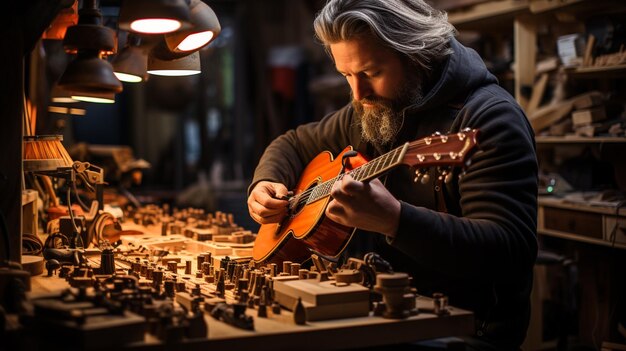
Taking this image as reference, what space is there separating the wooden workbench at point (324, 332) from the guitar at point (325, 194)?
17.9 inches

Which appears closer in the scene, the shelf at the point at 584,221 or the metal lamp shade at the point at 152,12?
the metal lamp shade at the point at 152,12

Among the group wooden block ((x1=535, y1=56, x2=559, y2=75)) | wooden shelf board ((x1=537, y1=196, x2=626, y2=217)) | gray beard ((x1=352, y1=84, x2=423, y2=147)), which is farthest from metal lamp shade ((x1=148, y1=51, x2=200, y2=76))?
wooden block ((x1=535, y1=56, x2=559, y2=75))

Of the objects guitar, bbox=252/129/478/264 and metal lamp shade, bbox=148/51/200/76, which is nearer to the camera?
guitar, bbox=252/129/478/264

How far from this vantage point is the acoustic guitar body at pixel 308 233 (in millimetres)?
2807

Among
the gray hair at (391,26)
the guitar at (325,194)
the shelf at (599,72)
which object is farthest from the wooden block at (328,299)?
the shelf at (599,72)

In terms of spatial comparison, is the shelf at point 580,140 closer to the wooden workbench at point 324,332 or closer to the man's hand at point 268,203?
the man's hand at point 268,203

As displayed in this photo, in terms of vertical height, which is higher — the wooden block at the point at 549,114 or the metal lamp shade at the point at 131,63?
the metal lamp shade at the point at 131,63

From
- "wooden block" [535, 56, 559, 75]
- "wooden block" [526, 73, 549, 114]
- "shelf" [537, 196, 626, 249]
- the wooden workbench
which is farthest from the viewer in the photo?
"wooden block" [526, 73, 549, 114]

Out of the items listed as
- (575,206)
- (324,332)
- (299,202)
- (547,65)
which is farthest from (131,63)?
(547,65)

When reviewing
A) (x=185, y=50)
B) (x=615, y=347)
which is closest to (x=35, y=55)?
(x=185, y=50)

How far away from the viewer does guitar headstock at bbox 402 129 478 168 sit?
2240 millimetres

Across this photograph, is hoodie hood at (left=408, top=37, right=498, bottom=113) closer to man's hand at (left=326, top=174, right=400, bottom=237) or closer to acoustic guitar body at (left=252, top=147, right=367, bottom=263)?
acoustic guitar body at (left=252, top=147, right=367, bottom=263)

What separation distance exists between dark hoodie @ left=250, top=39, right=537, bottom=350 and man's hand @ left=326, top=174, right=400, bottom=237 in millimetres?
42

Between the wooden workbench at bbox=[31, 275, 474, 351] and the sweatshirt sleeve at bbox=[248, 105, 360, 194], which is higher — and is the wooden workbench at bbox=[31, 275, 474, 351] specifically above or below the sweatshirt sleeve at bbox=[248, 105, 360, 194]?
below
